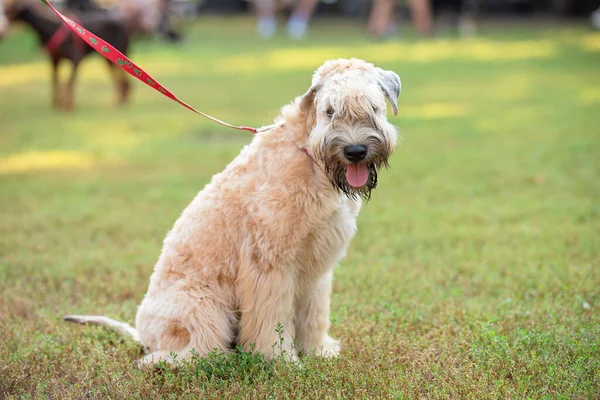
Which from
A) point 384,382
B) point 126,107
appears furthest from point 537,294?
point 126,107

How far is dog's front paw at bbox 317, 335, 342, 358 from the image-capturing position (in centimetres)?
483

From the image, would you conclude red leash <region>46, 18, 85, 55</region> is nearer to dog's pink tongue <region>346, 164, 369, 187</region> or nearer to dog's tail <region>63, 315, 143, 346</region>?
dog's tail <region>63, 315, 143, 346</region>

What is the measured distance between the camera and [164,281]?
4.66 metres

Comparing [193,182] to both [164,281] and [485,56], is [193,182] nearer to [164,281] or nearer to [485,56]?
[164,281]

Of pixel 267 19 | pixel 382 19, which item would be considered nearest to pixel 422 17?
pixel 382 19

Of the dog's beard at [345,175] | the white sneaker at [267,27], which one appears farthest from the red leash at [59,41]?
the white sneaker at [267,27]

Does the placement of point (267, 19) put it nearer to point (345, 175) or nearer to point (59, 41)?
point (59, 41)

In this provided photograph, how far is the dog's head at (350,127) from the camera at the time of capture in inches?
165

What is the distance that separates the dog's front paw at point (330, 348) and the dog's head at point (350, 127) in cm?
112

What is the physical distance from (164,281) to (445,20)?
29.8 metres

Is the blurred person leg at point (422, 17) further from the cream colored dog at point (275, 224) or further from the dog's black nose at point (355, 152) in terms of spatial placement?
the dog's black nose at point (355, 152)

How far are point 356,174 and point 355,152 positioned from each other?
15cm

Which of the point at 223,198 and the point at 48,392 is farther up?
the point at 223,198

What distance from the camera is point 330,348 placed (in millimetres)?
4973
